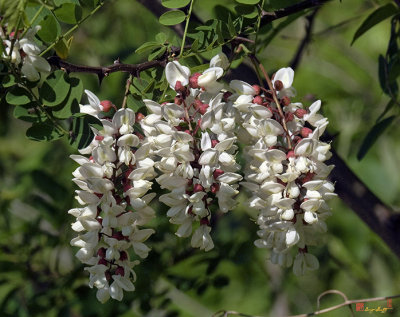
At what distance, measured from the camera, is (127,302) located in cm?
122

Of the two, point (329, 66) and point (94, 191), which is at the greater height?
point (94, 191)

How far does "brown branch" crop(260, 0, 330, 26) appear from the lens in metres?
0.91

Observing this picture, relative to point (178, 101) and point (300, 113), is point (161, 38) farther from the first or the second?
point (300, 113)

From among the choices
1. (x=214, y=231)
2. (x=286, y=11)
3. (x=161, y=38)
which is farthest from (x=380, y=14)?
(x=214, y=231)

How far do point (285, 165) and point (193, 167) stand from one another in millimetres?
116

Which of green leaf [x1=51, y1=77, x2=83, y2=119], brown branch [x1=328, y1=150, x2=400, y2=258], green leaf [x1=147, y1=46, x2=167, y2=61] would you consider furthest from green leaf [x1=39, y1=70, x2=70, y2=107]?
brown branch [x1=328, y1=150, x2=400, y2=258]

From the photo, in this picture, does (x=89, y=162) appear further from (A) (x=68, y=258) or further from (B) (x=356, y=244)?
(B) (x=356, y=244)

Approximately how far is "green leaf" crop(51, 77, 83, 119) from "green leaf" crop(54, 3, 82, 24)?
0.08m

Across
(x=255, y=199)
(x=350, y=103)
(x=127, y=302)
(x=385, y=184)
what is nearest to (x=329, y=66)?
(x=350, y=103)

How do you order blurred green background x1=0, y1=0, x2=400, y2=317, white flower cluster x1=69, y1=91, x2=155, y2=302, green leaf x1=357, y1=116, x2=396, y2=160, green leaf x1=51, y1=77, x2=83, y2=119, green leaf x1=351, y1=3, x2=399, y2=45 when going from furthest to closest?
Result: blurred green background x1=0, y1=0, x2=400, y2=317 < green leaf x1=357, y1=116, x2=396, y2=160 < green leaf x1=351, y1=3, x2=399, y2=45 < green leaf x1=51, y1=77, x2=83, y2=119 < white flower cluster x1=69, y1=91, x2=155, y2=302

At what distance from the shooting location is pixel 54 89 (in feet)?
2.74

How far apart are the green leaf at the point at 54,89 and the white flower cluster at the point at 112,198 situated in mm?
92

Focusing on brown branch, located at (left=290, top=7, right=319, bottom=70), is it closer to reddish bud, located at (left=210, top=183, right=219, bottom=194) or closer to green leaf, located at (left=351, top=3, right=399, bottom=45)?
green leaf, located at (left=351, top=3, right=399, bottom=45)

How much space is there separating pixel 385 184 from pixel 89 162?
3.76 feet
